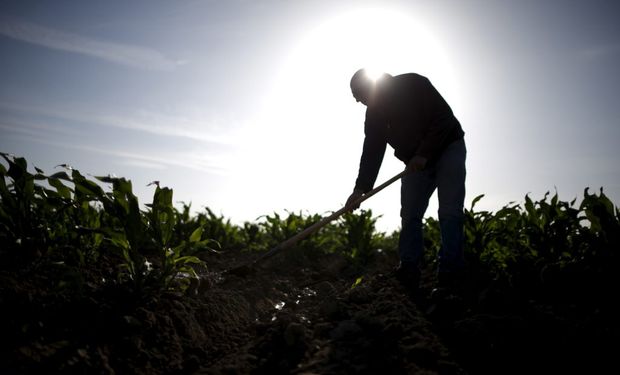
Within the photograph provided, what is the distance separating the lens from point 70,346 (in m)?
1.45

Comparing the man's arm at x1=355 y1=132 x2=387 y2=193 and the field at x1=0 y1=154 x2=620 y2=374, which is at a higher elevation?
the man's arm at x1=355 y1=132 x2=387 y2=193

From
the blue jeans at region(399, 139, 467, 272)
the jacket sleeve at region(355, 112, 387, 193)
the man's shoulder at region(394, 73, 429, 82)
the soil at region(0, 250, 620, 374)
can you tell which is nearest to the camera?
the soil at region(0, 250, 620, 374)

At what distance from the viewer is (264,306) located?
2.83 m

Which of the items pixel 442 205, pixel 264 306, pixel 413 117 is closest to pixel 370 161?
pixel 413 117

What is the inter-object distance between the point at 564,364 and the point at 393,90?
228cm

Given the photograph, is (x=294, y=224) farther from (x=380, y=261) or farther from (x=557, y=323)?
(x=557, y=323)

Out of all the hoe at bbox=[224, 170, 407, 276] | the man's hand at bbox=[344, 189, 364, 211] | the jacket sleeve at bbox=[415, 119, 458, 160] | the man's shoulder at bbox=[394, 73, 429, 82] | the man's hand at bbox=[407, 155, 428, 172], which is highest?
the man's shoulder at bbox=[394, 73, 429, 82]

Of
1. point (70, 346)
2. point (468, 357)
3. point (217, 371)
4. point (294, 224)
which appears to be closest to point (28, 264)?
point (70, 346)

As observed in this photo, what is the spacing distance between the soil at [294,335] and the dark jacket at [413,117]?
119 centimetres

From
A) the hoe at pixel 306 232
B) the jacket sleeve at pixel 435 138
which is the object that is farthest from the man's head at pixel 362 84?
the hoe at pixel 306 232

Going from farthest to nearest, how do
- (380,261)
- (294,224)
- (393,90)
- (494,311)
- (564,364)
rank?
(294,224) → (380,261) → (393,90) → (494,311) → (564,364)

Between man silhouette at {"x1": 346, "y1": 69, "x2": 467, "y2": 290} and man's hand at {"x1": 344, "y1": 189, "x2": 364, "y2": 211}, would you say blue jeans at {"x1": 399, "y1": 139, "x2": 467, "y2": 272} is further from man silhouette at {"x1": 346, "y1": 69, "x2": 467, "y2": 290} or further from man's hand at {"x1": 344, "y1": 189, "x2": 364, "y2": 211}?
man's hand at {"x1": 344, "y1": 189, "x2": 364, "y2": 211}

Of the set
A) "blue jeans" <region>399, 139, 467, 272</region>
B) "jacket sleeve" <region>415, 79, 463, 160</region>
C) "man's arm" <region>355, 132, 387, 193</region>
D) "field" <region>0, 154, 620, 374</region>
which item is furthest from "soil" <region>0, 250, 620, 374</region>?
"man's arm" <region>355, 132, 387, 193</region>

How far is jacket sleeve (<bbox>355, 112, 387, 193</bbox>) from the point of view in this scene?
332 cm
